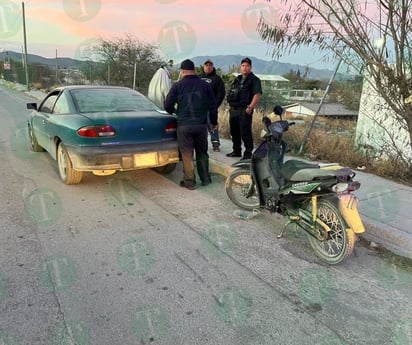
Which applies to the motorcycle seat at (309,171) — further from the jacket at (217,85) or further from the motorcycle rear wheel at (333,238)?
the jacket at (217,85)

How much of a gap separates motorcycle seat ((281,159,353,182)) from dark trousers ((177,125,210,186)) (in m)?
1.63

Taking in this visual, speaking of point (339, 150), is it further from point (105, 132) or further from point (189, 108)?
point (105, 132)

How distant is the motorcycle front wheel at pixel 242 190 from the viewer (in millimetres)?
4648

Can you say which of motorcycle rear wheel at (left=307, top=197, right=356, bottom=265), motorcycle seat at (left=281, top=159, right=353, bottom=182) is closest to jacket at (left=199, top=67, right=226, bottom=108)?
motorcycle seat at (left=281, top=159, right=353, bottom=182)

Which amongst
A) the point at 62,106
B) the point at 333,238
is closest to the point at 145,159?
the point at 62,106

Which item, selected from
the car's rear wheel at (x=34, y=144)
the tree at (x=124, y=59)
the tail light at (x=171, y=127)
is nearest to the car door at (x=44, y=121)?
the car's rear wheel at (x=34, y=144)

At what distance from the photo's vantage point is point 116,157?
492 centimetres

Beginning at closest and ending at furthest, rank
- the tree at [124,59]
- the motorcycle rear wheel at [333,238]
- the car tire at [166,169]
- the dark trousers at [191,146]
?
1. the motorcycle rear wheel at [333,238]
2. the dark trousers at [191,146]
3. the car tire at [166,169]
4. the tree at [124,59]

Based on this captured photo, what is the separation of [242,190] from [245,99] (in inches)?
81.3

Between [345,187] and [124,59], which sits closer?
[345,187]

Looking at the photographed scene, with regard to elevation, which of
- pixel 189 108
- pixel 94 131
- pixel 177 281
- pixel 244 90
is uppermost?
pixel 244 90

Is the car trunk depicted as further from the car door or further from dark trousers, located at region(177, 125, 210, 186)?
the car door

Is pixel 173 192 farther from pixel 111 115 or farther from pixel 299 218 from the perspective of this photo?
pixel 299 218

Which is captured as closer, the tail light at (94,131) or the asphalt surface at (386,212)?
the asphalt surface at (386,212)
